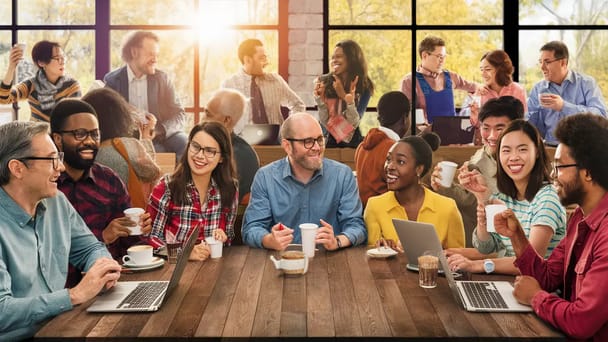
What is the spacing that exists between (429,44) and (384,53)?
0.35 metres

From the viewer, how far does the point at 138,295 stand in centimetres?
216

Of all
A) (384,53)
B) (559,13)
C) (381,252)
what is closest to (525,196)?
(381,252)

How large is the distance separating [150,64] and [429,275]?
3.52m

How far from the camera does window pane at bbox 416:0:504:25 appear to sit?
5.29 meters

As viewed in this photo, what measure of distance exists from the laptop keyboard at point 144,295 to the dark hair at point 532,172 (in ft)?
5.41

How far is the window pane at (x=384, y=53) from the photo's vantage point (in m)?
5.25

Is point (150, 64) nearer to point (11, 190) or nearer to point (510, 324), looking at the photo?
point (11, 190)

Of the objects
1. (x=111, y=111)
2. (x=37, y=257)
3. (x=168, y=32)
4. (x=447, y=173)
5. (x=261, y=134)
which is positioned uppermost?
(x=168, y=32)

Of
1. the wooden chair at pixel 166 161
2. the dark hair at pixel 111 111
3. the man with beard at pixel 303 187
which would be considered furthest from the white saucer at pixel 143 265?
the wooden chair at pixel 166 161

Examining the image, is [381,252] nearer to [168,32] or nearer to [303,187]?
[303,187]

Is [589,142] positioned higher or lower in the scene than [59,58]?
lower

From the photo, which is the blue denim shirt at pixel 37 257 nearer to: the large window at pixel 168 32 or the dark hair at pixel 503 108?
the large window at pixel 168 32

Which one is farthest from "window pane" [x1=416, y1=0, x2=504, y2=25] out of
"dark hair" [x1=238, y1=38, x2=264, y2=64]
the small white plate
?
the small white plate

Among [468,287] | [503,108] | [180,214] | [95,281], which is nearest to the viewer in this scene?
[95,281]
